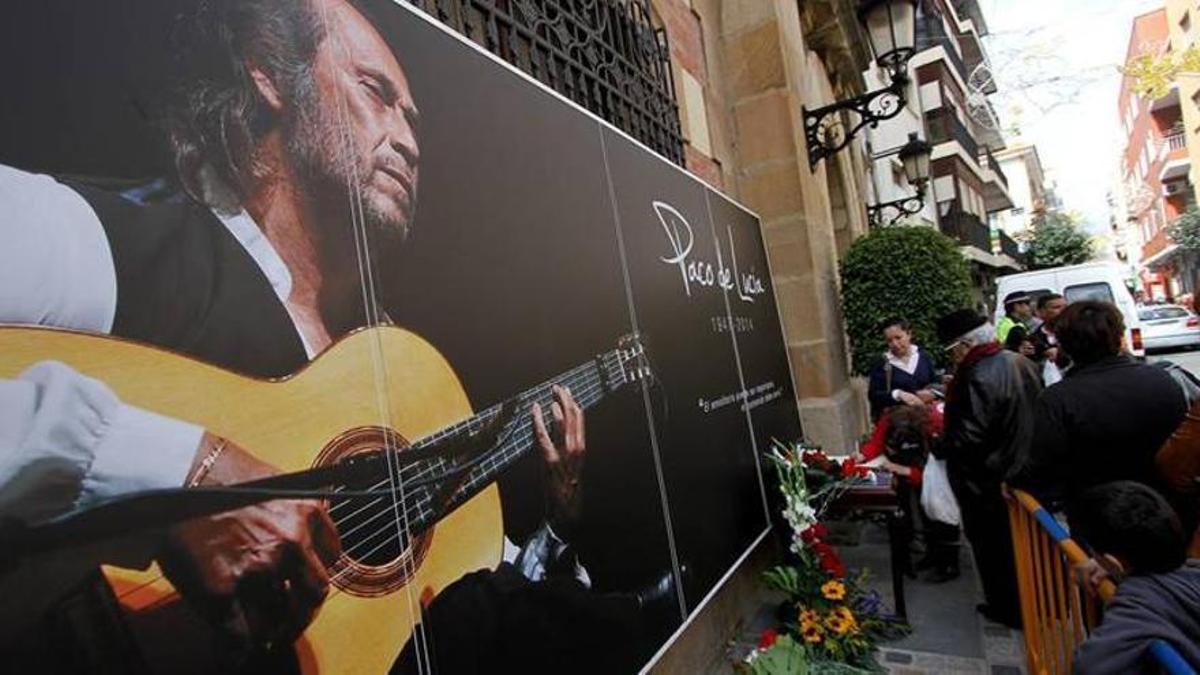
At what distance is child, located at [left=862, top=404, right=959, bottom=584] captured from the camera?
3752 mm

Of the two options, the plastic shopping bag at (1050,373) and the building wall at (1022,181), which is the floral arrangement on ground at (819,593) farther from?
the building wall at (1022,181)

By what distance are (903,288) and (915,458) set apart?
9.49 ft

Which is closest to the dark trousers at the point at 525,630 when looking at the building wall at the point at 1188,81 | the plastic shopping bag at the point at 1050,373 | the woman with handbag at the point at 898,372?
the woman with handbag at the point at 898,372

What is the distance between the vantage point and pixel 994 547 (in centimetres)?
341

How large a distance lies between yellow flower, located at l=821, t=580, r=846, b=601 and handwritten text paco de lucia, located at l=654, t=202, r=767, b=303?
1.63 m

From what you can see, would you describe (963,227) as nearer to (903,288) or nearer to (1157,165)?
(903,288)

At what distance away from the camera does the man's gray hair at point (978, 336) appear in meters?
3.50

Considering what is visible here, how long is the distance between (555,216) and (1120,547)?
6.01ft

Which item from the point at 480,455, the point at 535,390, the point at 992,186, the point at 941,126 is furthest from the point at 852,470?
the point at 992,186

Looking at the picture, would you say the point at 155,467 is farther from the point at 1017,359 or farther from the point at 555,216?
the point at 1017,359

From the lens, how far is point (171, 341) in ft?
3.25

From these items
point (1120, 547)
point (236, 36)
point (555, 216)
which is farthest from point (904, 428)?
point (236, 36)

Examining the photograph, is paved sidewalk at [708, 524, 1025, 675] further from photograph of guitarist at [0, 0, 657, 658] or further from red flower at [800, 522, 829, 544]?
photograph of guitarist at [0, 0, 657, 658]

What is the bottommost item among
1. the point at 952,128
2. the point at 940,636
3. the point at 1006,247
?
the point at 940,636
